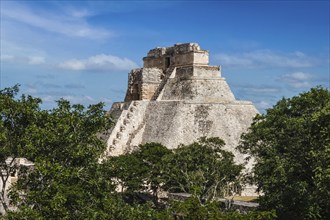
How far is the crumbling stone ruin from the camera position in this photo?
137ft

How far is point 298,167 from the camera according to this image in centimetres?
2225

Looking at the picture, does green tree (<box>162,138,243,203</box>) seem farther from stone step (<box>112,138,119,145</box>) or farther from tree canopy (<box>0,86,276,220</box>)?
tree canopy (<box>0,86,276,220</box>)

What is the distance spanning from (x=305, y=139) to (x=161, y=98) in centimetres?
2334

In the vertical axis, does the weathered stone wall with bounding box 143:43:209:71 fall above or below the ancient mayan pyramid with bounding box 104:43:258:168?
above

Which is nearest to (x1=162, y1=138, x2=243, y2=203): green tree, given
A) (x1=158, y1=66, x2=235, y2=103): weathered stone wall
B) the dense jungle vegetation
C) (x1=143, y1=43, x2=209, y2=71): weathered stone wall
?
the dense jungle vegetation

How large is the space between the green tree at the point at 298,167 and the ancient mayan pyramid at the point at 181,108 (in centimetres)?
1467

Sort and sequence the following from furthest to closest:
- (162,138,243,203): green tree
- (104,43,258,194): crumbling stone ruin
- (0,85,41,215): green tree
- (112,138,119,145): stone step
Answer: (112,138,119,145): stone step
(104,43,258,194): crumbling stone ruin
(162,138,243,203): green tree
(0,85,41,215): green tree

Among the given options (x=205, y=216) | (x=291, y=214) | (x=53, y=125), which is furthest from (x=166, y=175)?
(x=205, y=216)

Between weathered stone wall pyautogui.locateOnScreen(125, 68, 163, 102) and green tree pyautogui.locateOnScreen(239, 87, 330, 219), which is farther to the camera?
weathered stone wall pyautogui.locateOnScreen(125, 68, 163, 102)

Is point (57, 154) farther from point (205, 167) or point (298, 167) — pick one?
point (205, 167)

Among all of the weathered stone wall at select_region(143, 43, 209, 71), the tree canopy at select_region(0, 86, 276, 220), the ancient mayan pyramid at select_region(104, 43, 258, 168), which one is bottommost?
the tree canopy at select_region(0, 86, 276, 220)

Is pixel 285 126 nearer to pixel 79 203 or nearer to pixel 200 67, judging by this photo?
pixel 79 203

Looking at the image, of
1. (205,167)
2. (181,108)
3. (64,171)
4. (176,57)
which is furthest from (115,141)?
(64,171)

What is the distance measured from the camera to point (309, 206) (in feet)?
67.7
